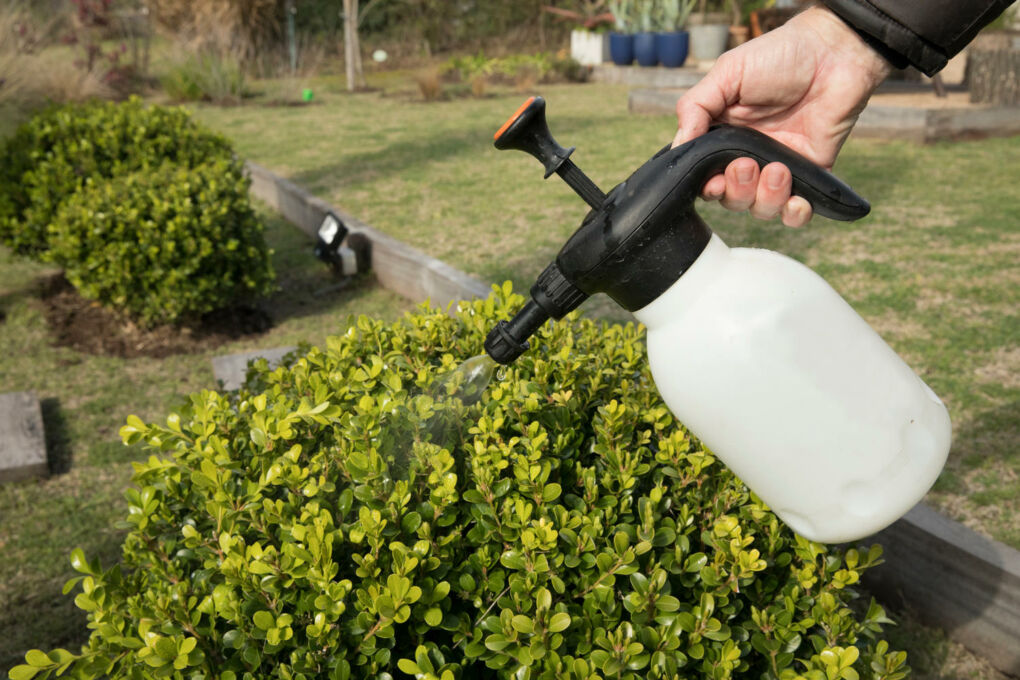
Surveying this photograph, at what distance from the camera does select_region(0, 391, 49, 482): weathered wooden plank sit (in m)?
3.51

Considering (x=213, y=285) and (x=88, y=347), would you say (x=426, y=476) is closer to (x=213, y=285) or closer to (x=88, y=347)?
(x=213, y=285)

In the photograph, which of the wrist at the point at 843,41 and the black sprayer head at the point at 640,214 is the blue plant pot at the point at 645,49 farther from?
the black sprayer head at the point at 640,214

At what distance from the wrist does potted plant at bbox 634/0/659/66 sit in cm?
1540

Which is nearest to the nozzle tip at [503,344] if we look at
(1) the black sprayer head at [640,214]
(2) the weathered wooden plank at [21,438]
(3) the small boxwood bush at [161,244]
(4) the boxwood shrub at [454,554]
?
(1) the black sprayer head at [640,214]

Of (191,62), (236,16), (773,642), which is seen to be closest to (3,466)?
(773,642)

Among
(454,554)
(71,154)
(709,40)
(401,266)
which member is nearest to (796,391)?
(454,554)

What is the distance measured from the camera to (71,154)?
5.34 metres

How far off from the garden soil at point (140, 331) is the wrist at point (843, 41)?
408 cm

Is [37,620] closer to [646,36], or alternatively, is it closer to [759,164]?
[759,164]

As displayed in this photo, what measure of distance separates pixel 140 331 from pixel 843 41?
4.49 meters

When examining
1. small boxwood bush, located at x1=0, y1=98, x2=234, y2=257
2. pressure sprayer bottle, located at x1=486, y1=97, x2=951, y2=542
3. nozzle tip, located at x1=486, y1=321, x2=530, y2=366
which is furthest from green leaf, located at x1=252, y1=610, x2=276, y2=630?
small boxwood bush, located at x1=0, y1=98, x2=234, y2=257

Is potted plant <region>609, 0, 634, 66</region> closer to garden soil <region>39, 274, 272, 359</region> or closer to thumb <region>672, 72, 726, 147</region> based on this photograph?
garden soil <region>39, 274, 272, 359</region>

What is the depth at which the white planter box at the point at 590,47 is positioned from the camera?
17984 millimetres

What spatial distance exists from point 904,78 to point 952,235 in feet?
37.8
